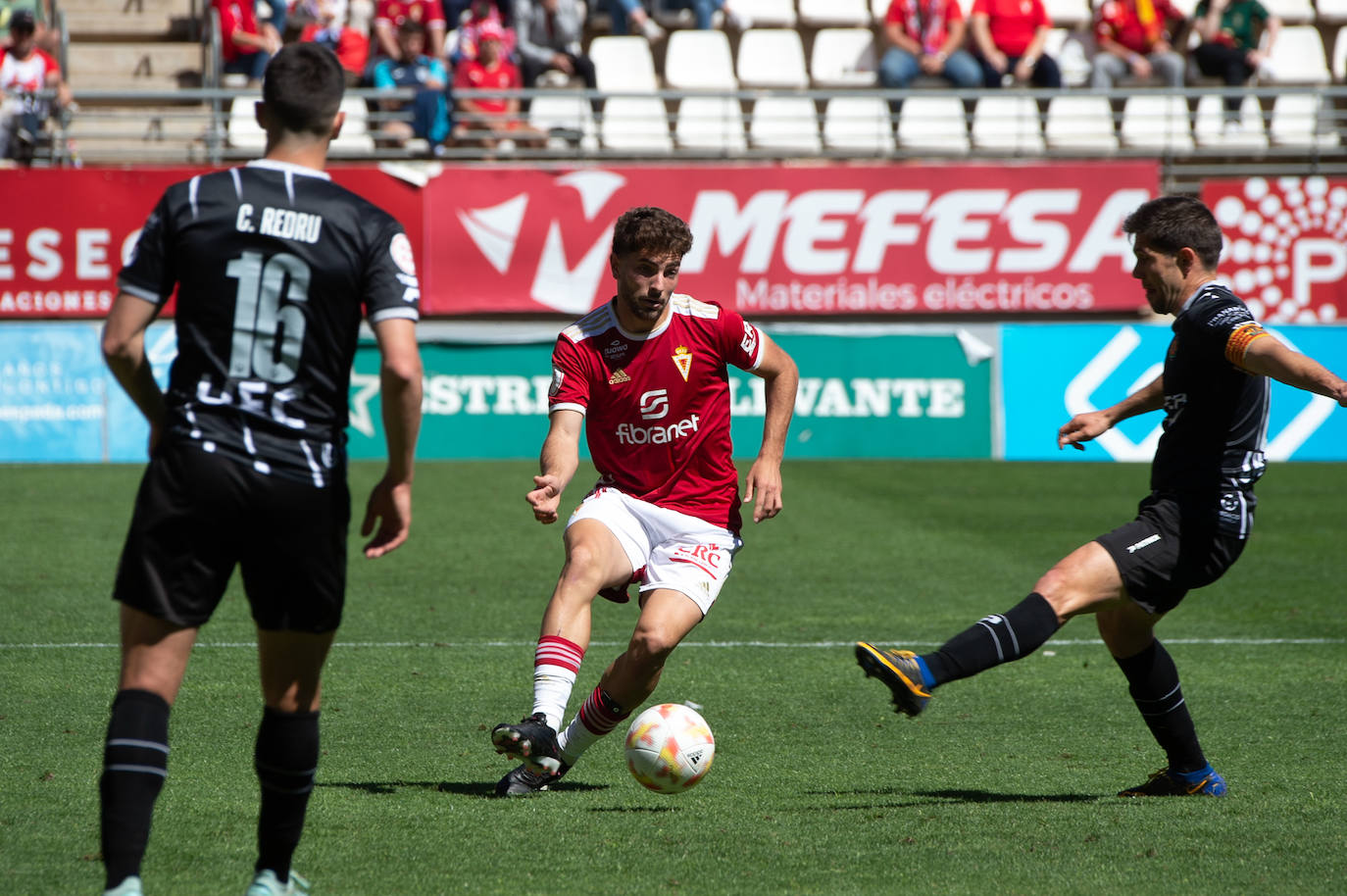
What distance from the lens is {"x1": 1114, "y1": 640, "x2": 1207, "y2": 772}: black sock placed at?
16.8ft

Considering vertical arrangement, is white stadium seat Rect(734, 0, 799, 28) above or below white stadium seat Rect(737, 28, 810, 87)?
above

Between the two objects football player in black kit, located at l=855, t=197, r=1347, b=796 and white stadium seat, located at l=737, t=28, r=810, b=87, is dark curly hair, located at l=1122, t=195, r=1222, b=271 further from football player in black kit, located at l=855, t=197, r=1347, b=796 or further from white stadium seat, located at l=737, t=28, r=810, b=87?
white stadium seat, located at l=737, t=28, r=810, b=87

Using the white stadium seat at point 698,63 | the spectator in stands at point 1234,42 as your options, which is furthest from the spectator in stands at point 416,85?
the spectator in stands at point 1234,42

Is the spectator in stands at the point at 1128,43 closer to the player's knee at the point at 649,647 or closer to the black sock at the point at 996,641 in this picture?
the black sock at the point at 996,641

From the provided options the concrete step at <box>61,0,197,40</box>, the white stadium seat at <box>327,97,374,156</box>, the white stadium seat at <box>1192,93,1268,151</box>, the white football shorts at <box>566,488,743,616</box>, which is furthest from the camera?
the concrete step at <box>61,0,197,40</box>

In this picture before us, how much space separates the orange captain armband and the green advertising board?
12.4 metres

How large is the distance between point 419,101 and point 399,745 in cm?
1340

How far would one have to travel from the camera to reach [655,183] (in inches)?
706

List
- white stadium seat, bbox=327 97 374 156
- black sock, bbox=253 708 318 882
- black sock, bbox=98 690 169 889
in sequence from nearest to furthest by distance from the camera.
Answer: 1. black sock, bbox=98 690 169 889
2. black sock, bbox=253 708 318 882
3. white stadium seat, bbox=327 97 374 156

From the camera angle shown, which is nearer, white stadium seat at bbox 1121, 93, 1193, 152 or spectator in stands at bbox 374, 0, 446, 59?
spectator in stands at bbox 374, 0, 446, 59

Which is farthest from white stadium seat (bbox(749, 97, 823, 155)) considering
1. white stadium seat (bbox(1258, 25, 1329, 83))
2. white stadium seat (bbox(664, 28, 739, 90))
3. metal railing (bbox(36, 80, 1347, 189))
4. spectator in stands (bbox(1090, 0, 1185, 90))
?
white stadium seat (bbox(1258, 25, 1329, 83))

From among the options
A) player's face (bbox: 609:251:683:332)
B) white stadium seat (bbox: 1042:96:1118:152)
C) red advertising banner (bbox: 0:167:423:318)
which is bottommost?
red advertising banner (bbox: 0:167:423:318)

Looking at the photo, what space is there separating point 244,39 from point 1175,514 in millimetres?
16566

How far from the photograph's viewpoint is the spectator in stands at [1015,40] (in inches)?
770
